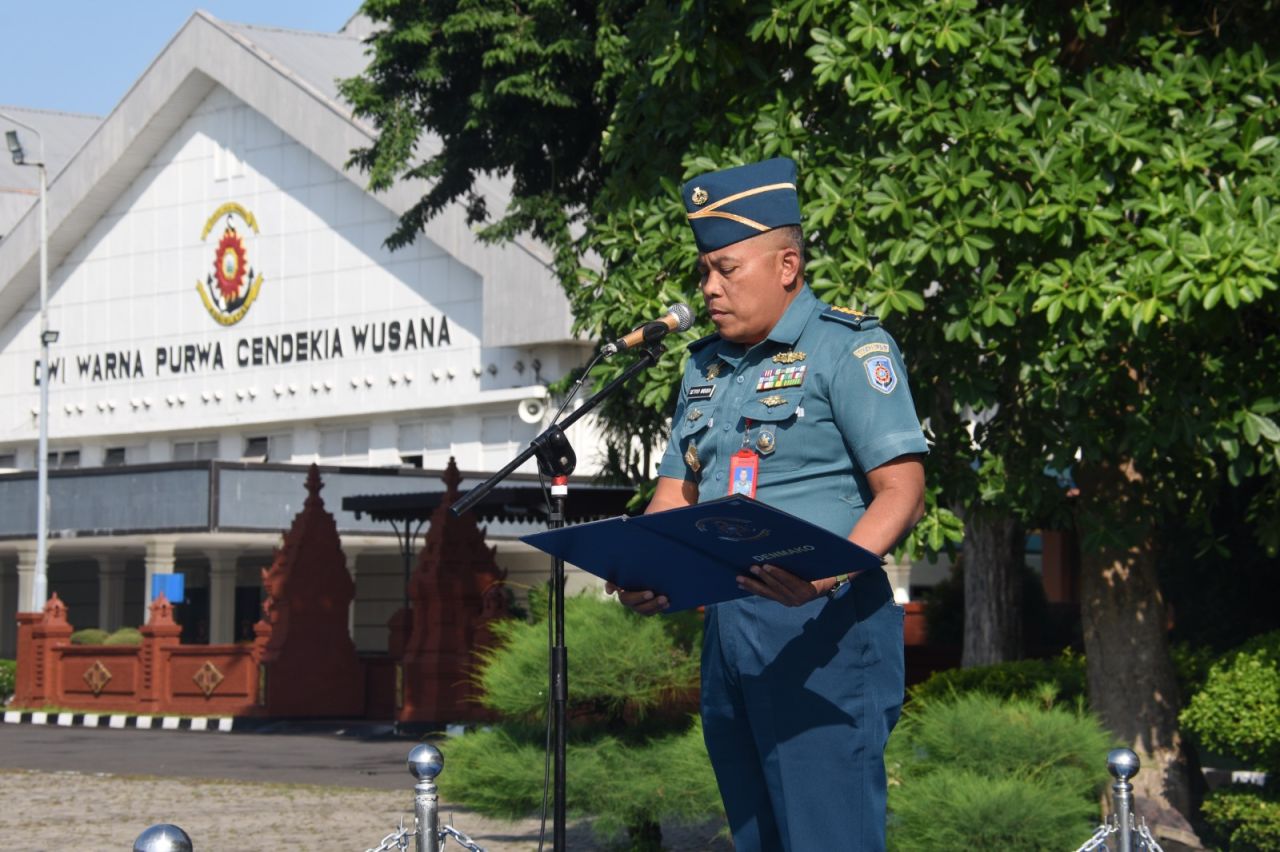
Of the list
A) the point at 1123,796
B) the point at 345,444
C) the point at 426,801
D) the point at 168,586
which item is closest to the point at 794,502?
the point at 426,801

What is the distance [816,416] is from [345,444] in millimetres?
35236

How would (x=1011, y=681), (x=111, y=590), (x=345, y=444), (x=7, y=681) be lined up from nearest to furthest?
(x=1011, y=681) < (x=7, y=681) < (x=111, y=590) < (x=345, y=444)

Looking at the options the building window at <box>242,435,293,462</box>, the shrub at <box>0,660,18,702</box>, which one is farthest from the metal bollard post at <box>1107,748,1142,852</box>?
the building window at <box>242,435,293,462</box>

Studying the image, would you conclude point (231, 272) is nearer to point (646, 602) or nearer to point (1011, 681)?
point (1011, 681)

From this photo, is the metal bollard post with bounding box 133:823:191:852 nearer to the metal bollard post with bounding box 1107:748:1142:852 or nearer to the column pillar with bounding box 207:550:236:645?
the metal bollard post with bounding box 1107:748:1142:852

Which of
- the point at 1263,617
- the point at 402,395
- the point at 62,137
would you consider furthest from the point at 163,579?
the point at 62,137

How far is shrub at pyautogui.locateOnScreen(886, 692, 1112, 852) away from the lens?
8.20 meters

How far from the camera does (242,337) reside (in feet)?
133

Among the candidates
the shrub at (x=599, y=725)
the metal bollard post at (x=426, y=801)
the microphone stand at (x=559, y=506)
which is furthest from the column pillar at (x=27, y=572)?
the microphone stand at (x=559, y=506)

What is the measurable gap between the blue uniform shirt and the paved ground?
127 inches

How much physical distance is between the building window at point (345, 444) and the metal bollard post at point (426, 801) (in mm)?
32559

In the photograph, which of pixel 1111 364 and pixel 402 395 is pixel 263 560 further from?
pixel 1111 364

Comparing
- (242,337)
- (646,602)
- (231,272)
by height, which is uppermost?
(231,272)

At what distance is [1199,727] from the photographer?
9586 mm
